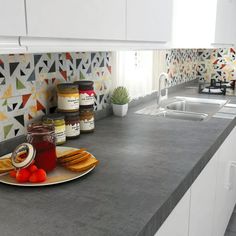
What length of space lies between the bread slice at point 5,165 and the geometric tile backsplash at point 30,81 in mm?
155

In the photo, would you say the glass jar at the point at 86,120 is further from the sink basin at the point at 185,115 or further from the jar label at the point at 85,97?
the sink basin at the point at 185,115

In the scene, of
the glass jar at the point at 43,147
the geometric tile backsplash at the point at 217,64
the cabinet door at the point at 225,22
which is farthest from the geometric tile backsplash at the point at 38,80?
the geometric tile backsplash at the point at 217,64

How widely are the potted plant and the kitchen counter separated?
0.41 metres

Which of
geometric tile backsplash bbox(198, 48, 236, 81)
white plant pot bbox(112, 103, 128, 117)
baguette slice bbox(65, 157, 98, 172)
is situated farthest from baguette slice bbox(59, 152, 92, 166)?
geometric tile backsplash bbox(198, 48, 236, 81)

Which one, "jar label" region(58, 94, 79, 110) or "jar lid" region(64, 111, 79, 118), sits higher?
"jar label" region(58, 94, 79, 110)

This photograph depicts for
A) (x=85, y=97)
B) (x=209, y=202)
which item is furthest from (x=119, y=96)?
(x=209, y=202)

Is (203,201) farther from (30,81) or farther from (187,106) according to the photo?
(187,106)

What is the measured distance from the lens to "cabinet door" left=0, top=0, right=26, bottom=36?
769mm

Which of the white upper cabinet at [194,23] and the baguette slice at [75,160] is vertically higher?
the white upper cabinet at [194,23]

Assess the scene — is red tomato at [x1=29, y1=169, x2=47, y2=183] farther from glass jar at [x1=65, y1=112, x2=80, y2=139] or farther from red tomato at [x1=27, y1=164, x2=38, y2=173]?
glass jar at [x1=65, y1=112, x2=80, y2=139]

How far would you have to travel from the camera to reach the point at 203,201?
155cm

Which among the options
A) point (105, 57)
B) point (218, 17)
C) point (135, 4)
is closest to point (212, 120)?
point (105, 57)

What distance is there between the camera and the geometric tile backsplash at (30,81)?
1343mm

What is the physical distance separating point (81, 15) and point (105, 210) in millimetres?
611
